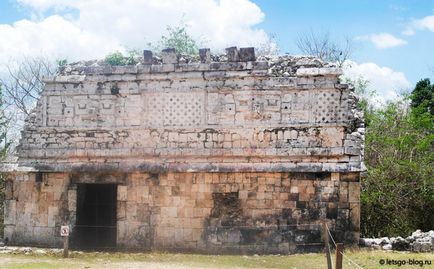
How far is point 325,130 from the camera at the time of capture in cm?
1088

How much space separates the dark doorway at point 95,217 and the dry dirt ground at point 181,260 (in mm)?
1176

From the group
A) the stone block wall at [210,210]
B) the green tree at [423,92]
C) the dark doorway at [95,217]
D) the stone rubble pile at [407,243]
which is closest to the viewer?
the stone rubble pile at [407,243]

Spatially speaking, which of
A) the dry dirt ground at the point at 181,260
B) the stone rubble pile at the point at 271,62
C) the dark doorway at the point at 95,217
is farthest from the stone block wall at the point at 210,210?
the stone rubble pile at the point at 271,62

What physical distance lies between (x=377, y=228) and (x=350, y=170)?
453 centimetres

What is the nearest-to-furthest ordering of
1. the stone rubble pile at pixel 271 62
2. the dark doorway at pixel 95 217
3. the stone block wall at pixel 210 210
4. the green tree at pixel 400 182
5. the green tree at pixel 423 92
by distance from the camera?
the stone block wall at pixel 210 210 → the stone rubble pile at pixel 271 62 → the dark doorway at pixel 95 217 → the green tree at pixel 400 182 → the green tree at pixel 423 92

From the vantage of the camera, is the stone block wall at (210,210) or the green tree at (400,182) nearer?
the stone block wall at (210,210)

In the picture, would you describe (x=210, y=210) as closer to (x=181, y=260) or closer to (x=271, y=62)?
(x=181, y=260)

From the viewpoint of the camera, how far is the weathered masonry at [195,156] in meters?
10.7

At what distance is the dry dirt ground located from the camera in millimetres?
9023

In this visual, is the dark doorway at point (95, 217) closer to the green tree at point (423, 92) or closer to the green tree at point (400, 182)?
the green tree at point (400, 182)

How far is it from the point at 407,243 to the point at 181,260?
4514 millimetres

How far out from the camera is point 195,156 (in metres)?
11.2

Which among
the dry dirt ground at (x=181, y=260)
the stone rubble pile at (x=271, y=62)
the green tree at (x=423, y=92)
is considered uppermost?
the green tree at (x=423, y=92)

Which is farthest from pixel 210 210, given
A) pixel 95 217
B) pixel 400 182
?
pixel 400 182
